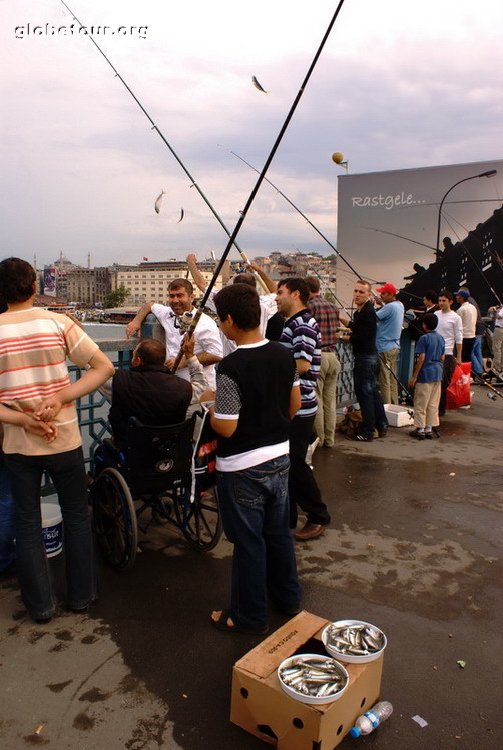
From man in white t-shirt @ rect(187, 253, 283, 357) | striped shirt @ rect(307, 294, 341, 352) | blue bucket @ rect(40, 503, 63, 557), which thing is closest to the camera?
blue bucket @ rect(40, 503, 63, 557)

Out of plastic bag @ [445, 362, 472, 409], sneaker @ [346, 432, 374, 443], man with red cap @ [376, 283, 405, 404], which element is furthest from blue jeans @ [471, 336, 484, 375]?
sneaker @ [346, 432, 374, 443]

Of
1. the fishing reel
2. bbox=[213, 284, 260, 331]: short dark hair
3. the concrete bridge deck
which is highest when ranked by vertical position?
bbox=[213, 284, 260, 331]: short dark hair

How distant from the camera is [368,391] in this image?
23.8 feet

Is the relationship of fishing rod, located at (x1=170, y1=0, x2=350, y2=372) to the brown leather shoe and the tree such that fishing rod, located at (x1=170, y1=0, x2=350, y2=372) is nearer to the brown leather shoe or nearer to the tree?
the brown leather shoe

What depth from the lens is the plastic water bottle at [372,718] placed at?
2.46 meters

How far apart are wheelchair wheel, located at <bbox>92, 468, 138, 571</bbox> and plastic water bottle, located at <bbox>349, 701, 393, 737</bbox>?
5.46 ft

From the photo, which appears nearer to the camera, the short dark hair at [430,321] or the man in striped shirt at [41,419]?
the man in striped shirt at [41,419]

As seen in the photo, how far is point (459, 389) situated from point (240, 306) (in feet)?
24.0

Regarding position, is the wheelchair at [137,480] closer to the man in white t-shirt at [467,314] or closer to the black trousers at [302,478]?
the black trousers at [302,478]

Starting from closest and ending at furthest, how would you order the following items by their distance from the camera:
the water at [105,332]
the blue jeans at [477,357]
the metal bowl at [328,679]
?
the metal bowl at [328,679], the water at [105,332], the blue jeans at [477,357]

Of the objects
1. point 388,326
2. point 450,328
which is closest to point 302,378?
point 388,326

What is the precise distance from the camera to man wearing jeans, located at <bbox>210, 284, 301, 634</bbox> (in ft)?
9.60

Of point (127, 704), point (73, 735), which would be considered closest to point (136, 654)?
point (127, 704)

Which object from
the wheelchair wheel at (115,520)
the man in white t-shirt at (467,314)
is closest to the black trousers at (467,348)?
the man in white t-shirt at (467,314)
